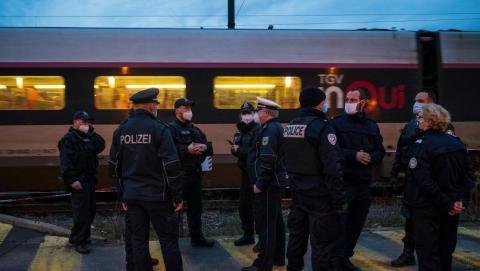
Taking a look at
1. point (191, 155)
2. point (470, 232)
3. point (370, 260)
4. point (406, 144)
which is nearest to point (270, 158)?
point (406, 144)

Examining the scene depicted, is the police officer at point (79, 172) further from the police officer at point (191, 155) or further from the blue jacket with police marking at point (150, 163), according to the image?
the blue jacket with police marking at point (150, 163)

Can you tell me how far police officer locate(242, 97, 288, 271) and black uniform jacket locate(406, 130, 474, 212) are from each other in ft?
4.23

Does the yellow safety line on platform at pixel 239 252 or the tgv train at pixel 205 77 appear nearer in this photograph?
the yellow safety line on platform at pixel 239 252

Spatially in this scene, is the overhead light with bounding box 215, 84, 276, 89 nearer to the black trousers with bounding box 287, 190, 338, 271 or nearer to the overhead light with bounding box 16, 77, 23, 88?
the overhead light with bounding box 16, 77, 23, 88

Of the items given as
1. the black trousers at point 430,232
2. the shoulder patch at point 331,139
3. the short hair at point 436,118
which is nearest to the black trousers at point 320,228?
the shoulder patch at point 331,139

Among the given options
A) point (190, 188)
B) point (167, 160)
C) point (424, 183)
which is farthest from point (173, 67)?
point (424, 183)

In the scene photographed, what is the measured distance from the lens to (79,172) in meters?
6.32

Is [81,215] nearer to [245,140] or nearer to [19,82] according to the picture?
[245,140]

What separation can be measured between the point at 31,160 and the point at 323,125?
6.51 metres

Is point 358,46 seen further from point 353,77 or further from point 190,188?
point 190,188

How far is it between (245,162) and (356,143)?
1611 mm

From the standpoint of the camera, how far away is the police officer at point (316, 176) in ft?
14.6

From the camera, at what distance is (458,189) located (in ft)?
15.1

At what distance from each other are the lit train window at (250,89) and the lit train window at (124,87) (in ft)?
2.28
